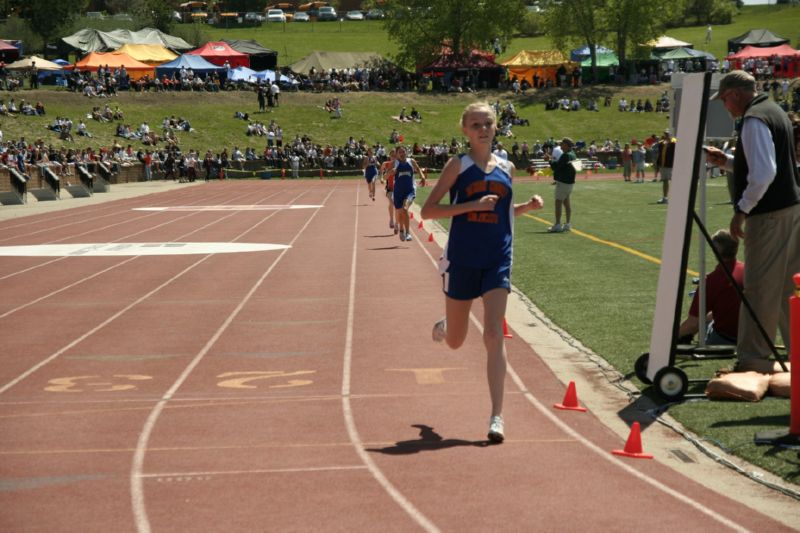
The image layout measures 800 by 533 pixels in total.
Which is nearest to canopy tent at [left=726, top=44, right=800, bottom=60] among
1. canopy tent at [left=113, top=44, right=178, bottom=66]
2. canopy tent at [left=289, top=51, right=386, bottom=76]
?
canopy tent at [left=289, top=51, right=386, bottom=76]

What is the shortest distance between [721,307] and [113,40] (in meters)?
83.9

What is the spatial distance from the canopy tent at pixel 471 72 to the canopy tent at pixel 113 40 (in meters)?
19.6

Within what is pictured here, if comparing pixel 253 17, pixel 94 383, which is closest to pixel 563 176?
pixel 94 383

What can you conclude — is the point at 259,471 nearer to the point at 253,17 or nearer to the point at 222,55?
the point at 222,55

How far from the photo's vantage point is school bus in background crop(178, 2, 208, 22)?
139625mm

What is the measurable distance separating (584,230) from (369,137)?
5102 cm

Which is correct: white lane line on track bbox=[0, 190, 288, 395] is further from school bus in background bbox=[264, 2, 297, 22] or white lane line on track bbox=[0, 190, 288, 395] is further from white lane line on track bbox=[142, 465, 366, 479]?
school bus in background bbox=[264, 2, 297, 22]

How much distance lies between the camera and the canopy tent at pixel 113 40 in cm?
8775

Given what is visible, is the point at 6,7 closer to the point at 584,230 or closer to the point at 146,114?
the point at 146,114

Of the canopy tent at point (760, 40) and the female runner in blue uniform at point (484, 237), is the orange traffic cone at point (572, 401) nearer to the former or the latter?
the female runner in blue uniform at point (484, 237)

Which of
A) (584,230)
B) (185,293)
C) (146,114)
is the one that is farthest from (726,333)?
(146,114)

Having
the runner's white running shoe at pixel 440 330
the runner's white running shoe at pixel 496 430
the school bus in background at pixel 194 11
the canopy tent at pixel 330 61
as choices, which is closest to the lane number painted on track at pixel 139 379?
the runner's white running shoe at pixel 440 330

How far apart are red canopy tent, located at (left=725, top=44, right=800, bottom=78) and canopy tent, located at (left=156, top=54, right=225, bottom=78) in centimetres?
3547

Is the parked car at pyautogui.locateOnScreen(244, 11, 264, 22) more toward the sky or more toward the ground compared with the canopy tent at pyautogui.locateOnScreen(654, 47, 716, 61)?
more toward the sky
